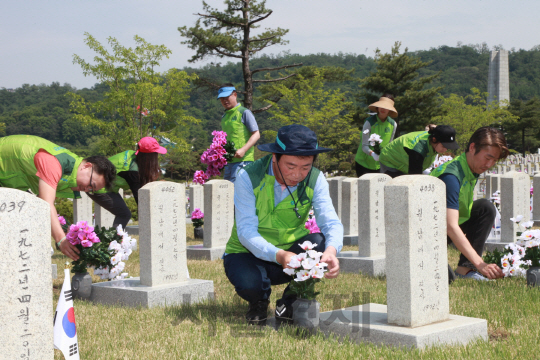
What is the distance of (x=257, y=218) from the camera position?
4023 mm

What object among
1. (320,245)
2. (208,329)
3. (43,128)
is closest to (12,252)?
(208,329)

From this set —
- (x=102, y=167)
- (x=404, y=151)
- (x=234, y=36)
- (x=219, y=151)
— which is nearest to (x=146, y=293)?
(x=102, y=167)

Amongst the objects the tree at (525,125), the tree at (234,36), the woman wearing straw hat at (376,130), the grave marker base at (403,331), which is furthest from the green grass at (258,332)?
the tree at (525,125)

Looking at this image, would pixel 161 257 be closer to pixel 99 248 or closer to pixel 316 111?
pixel 99 248

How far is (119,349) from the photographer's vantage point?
3529mm

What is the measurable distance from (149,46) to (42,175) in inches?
879

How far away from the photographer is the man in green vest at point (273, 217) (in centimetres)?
385

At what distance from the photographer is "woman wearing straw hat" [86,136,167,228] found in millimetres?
7250

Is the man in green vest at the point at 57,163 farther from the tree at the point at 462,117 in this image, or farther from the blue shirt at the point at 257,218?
the tree at the point at 462,117

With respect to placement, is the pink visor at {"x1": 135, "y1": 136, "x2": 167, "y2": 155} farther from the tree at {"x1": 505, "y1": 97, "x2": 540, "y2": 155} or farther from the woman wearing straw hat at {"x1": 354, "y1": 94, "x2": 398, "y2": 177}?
the tree at {"x1": 505, "y1": 97, "x2": 540, "y2": 155}

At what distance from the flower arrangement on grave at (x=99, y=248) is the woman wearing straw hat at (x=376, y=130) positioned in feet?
14.1

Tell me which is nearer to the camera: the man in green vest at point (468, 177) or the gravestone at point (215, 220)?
the man in green vest at point (468, 177)

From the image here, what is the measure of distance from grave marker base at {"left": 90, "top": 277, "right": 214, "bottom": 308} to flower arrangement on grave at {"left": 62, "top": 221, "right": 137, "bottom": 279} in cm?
22

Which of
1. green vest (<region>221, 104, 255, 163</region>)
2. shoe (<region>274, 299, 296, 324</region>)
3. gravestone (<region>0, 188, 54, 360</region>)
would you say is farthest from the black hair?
green vest (<region>221, 104, 255, 163</region>)
